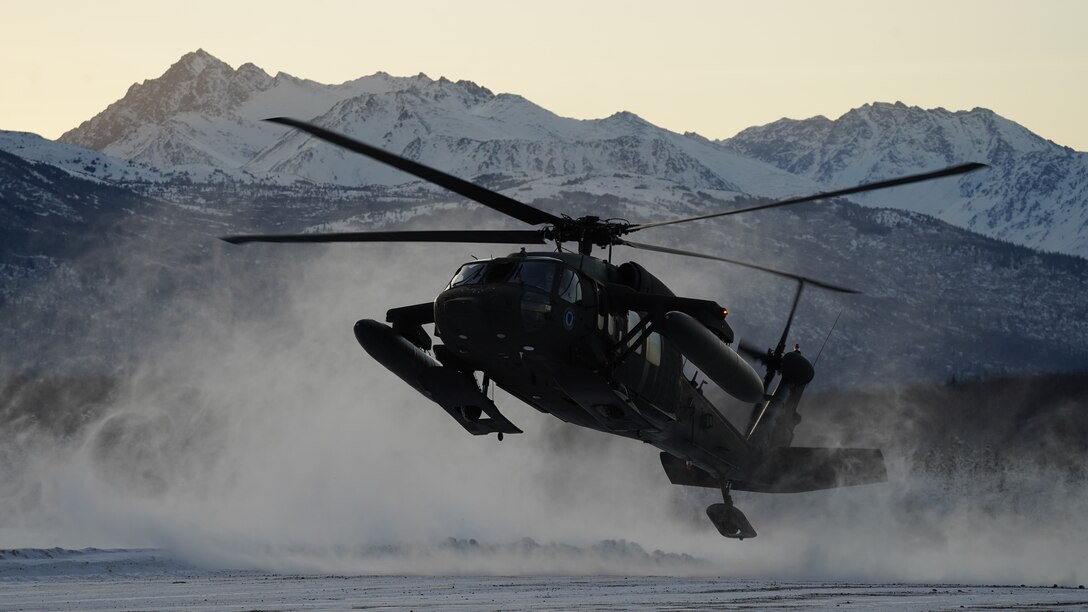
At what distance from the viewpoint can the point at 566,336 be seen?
87.7 ft

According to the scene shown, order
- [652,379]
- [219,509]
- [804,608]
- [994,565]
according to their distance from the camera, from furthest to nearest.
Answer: [219,509] < [994,565] < [652,379] < [804,608]

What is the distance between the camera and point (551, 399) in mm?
28469

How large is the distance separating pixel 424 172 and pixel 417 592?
1449cm

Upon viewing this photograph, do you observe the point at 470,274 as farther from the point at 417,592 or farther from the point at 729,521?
the point at 729,521

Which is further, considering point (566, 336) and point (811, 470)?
point (811, 470)

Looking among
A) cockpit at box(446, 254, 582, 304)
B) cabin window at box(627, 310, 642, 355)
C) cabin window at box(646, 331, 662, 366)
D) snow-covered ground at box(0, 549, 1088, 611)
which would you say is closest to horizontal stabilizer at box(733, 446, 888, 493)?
snow-covered ground at box(0, 549, 1088, 611)

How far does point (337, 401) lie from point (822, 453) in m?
39.2

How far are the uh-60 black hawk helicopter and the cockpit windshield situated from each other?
3cm

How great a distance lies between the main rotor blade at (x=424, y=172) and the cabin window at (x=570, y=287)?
1.28 m

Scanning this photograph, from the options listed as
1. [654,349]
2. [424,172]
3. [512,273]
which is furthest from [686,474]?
[424,172]

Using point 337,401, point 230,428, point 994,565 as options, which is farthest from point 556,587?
point 230,428

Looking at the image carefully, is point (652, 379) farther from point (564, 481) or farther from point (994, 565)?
point (564, 481)

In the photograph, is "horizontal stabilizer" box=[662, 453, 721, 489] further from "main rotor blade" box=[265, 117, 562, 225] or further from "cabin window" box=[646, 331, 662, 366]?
"main rotor blade" box=[265, 117, 562, 225]

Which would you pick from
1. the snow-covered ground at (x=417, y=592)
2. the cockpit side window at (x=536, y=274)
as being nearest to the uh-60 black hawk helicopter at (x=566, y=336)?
the cockpit side window at (x=536, y=274)
